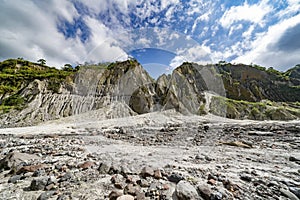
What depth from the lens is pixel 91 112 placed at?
2211 centimetres

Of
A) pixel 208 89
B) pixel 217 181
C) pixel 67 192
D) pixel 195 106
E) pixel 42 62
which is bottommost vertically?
pixel 67 192

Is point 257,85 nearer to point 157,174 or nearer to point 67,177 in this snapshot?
point 157,174

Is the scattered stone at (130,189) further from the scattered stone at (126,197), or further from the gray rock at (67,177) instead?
the gray rock at (67,177)

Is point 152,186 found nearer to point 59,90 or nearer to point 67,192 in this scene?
point 67,192

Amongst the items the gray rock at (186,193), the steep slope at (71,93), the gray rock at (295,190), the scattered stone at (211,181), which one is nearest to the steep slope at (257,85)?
the steep slope at (71,93)

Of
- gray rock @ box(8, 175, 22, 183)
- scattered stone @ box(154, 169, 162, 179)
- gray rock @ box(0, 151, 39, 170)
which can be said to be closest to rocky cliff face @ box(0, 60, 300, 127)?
gray rock @ box(0, 151, 39, 170)

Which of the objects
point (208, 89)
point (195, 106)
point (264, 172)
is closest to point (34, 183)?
point (264, 172)

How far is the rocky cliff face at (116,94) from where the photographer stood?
72.0 feet

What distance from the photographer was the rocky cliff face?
21.9 metres

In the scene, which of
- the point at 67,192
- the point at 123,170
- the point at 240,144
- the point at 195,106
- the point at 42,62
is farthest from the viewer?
the point at 42,62

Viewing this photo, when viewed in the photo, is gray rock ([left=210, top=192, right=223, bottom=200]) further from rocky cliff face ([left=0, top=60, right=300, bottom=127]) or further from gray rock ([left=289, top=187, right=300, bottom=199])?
rocky cliff face ([left=0, top=60, right=300, bottom=127])

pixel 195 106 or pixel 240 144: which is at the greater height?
pixel 195 106

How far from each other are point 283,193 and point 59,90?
28.9m

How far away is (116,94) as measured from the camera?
26250mm
